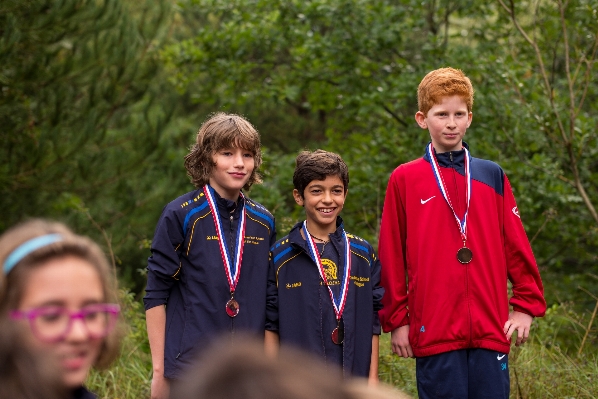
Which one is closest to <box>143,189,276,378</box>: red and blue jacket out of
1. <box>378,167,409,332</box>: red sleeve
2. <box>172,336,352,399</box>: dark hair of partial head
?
A: <box>378,167,409,332</box>: red sleeve

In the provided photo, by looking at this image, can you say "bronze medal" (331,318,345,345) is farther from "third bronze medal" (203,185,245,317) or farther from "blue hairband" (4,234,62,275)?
"blue hairband" (4,234,62,275)

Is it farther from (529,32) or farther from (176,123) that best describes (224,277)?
(176,123)

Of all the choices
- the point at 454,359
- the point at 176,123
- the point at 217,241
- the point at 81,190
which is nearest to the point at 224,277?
the point at 217,241

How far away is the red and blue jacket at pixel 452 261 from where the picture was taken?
3871mm

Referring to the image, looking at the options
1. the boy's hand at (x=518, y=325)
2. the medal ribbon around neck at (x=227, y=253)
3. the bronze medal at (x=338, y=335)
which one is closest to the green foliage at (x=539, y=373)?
the boy's hand at (x=518, y=325)

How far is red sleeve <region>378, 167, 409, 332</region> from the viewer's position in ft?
13.5

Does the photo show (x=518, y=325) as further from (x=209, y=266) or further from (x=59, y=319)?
(x=59, y=319)

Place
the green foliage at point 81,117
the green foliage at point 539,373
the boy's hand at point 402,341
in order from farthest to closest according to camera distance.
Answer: the green foliage at point 81,117, the green foliage at point 539,373, the boy's hand at point 402,341

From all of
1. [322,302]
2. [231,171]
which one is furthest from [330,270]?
[231,171]

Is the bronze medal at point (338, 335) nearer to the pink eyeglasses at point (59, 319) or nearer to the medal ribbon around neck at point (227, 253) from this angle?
the medal ribbon around neck at point (227, 253)

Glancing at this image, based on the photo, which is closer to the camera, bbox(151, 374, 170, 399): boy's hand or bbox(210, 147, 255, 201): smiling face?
bbox(151, 374, 170, 399): boy's hand

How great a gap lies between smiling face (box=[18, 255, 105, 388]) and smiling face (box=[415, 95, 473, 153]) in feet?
9.01

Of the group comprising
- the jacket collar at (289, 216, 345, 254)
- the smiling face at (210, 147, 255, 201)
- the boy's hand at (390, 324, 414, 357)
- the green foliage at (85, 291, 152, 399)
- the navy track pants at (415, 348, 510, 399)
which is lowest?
the green foliage at (85, 291, 152, 399)

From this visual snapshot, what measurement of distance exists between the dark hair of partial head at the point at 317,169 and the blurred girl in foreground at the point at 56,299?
2613 millimetres
